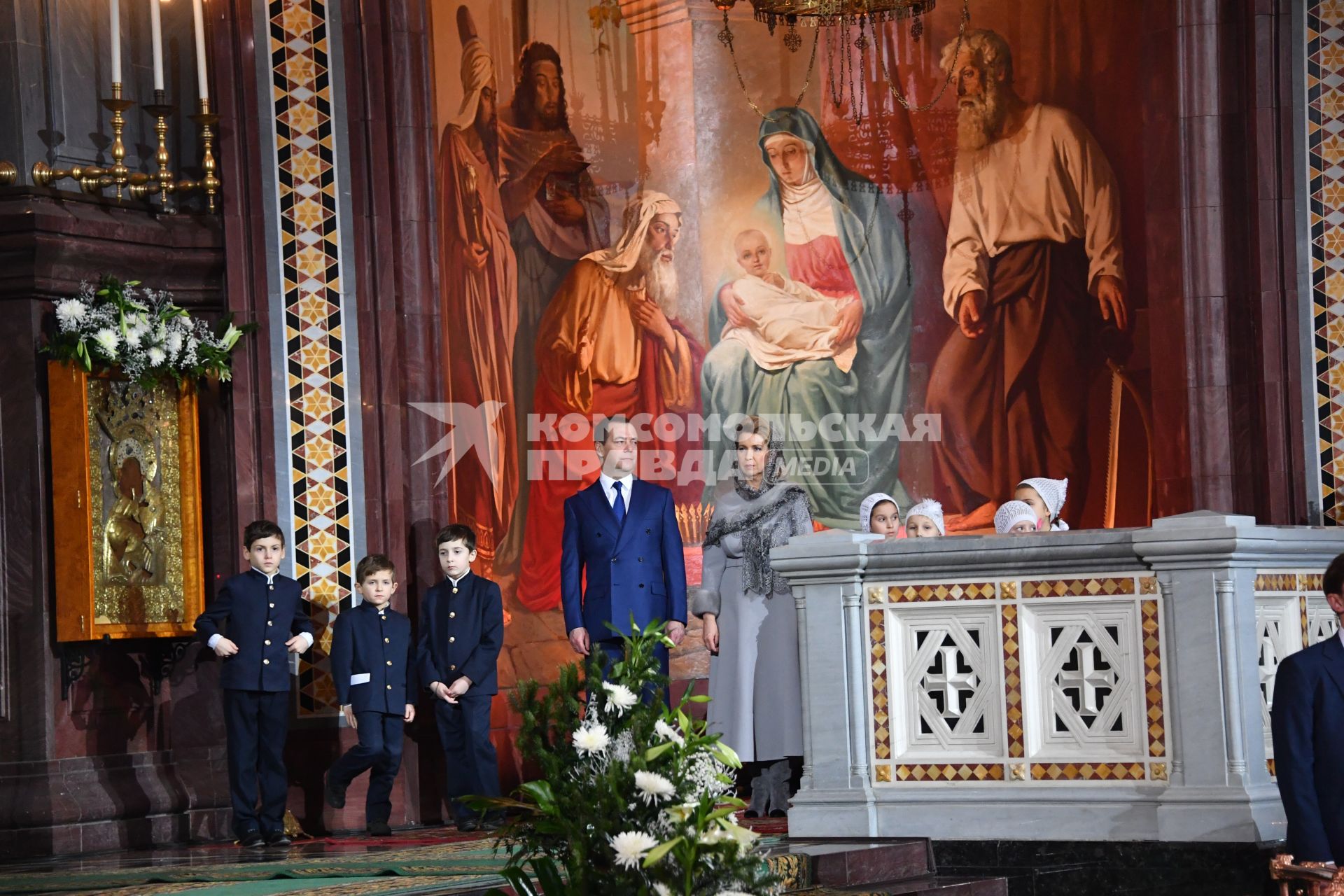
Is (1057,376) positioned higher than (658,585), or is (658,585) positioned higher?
(1057,376)

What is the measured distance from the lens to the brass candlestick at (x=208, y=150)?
9922 mm

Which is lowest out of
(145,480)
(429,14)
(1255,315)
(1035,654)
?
(1035,654)

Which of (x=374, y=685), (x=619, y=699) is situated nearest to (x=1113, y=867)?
(x=619, y=699)

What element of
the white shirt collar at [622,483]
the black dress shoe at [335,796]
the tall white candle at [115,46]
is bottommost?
the black dress shoe at [335,796]

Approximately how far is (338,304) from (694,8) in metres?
3.48

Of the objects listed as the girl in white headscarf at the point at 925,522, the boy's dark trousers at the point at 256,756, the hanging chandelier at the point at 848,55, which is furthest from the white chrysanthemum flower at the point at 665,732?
the hanging chandelier at the point at 848,55

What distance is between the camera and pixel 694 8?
12273 millimetres

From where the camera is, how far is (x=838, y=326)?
12.2 meters

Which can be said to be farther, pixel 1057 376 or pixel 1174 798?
pixel 1057 376

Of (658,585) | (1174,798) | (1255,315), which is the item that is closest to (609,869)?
(1174,798)

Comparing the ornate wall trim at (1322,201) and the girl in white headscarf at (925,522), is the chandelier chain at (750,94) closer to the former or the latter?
the ornate wall trim at (1322,201)

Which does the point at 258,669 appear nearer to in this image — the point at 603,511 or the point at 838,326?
the point at 603,511

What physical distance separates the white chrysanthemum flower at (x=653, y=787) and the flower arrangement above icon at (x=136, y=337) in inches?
221

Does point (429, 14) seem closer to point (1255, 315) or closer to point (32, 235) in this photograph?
point (32, 235)
